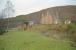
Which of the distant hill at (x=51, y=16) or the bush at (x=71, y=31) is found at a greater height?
the distant hill at (x=51, y=16)

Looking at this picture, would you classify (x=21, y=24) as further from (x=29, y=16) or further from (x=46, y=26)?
(x=46, y=26)

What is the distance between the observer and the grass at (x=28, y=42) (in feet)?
7.65

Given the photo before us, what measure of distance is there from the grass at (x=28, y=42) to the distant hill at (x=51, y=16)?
15 cm

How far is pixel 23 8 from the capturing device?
244 centimetres

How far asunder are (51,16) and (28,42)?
1.36 ft

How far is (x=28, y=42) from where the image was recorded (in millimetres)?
2361

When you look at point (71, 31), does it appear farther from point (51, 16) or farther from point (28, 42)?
point (28, 42)

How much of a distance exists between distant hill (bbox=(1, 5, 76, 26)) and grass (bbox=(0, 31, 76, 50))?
0.50 feet

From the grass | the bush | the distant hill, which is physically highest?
the distant hill

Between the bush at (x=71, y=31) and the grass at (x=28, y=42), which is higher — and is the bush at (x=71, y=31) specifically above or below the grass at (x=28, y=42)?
above

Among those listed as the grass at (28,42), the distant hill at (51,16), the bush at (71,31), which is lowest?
the grass at (28,42)

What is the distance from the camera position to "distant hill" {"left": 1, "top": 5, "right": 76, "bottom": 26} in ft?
7.84

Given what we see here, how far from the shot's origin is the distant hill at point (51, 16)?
2.39 meters

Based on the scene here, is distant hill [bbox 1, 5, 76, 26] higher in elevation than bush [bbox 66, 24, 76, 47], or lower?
higher
